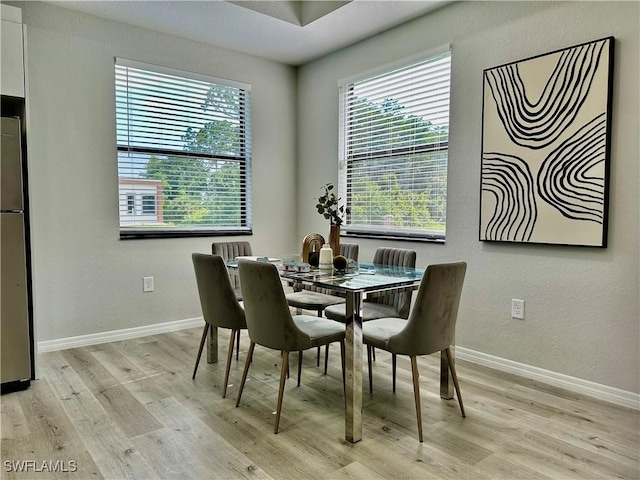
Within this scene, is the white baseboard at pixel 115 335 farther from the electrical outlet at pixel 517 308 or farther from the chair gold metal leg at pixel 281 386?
the electrical outlet at pixel 517 308

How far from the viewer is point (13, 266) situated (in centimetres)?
267

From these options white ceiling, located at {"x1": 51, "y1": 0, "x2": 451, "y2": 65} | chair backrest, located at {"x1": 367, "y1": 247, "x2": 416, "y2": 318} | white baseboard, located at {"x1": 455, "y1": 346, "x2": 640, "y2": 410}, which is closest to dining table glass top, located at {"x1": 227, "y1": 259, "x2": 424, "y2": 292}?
chair backrest, located at {"x1": 367, "y1": 247, "x2": 416, "y2": 318}

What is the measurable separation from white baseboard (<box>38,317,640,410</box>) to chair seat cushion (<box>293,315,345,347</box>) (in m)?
1.29

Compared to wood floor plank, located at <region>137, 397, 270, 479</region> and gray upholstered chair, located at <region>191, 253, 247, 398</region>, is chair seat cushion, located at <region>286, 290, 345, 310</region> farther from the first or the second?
wood floor plank, located at <region>137, 397, 270, 479</region>

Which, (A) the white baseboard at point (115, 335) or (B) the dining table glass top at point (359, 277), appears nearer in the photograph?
(B) the dining table glass top at point (359, 277)

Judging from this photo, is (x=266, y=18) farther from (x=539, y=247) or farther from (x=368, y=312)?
(x=539, y=247)

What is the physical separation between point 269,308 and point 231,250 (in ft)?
4.81

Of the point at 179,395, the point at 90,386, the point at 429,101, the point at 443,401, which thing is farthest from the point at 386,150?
the point at 90,386

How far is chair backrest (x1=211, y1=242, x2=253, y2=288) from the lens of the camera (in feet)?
11.6

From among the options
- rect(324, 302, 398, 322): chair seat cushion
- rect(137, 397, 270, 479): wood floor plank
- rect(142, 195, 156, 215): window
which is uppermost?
rect(142, 195, 156, 215): window

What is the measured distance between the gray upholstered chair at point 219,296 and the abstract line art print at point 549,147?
1765 millimetres

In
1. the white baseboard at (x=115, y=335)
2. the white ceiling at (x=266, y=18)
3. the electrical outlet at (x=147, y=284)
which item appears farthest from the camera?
the electrical outlet at (x=147, y=284)

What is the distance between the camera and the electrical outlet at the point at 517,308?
300 centimetres

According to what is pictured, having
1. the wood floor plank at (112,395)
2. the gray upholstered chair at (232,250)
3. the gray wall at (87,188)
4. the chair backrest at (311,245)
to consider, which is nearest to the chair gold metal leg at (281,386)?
the wood floor plank at (112,395)
